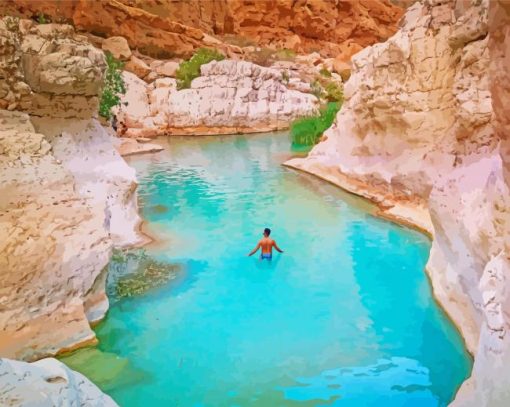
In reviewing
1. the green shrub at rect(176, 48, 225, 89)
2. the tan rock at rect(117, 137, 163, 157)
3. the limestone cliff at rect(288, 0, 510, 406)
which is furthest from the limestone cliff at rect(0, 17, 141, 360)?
the green shrub at rect(176, 48, 225, 89)

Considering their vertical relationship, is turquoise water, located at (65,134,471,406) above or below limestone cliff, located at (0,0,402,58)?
below

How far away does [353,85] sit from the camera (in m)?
14.5

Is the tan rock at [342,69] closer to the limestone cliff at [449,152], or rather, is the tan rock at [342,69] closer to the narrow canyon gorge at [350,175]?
the limestone cliff at [449,152]

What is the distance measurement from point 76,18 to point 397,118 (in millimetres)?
26669

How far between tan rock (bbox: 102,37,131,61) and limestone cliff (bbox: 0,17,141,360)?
74.2ft

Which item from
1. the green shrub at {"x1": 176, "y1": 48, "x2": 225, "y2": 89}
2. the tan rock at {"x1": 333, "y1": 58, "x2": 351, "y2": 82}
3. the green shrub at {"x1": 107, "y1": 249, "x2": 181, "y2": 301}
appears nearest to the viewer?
the green shrub at {"x1": 107, "y1": 249, "x2": 181, "y2": 301}

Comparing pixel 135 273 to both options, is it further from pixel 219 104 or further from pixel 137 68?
pixel 137 68

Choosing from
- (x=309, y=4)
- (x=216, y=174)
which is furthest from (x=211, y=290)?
(x=309, y=4)

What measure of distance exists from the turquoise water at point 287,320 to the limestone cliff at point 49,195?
751mm

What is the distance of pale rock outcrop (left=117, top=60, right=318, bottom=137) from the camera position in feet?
84.6

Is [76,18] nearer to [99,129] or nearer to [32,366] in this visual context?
[99,129]

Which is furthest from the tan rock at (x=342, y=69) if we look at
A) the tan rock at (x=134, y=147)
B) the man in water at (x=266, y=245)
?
the man in water at (x=266, y=245)

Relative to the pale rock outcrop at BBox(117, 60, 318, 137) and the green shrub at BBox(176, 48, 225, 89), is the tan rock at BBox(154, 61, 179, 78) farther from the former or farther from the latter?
the pale rock outcrop at BBox(117, 60, 318, 137)

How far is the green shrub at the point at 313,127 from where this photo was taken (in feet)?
64.6
